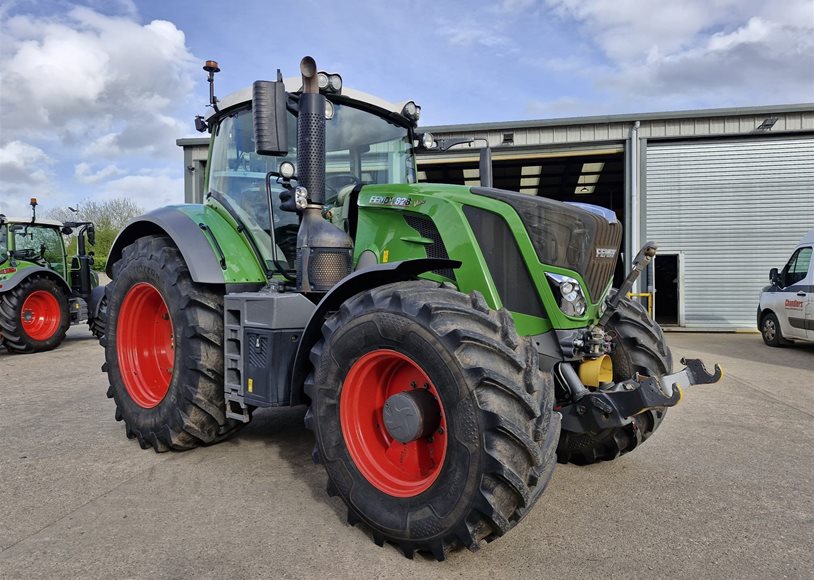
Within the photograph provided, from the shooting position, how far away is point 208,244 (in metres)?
3.97

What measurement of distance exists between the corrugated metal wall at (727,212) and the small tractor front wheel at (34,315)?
1229 centimetres

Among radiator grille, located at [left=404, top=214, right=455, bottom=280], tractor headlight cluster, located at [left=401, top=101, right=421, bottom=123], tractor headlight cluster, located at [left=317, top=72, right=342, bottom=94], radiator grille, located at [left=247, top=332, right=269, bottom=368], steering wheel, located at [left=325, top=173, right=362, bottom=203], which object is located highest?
tractor headlight cluster, located at [left=401, top=101, right=421, bottom=123]

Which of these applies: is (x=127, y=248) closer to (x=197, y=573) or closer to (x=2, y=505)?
(x=2, y=505)

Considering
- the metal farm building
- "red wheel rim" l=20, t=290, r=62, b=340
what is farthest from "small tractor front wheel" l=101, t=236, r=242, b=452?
the metal farm building

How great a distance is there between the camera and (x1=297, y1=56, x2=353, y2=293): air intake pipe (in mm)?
3352

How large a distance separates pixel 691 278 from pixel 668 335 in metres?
1.64

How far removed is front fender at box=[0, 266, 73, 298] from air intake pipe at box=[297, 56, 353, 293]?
823cm

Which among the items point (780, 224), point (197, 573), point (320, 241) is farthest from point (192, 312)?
point (780, 224)

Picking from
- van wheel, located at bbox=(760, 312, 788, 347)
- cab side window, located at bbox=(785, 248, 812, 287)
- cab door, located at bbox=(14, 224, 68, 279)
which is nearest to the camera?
cab side window, located at bbox=(785, 248, 812, 287)

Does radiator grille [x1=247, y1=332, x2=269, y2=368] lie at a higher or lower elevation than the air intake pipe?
lower

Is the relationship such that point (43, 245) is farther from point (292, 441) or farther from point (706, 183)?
point (706, 183)

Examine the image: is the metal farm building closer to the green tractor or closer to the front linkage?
the green tractor

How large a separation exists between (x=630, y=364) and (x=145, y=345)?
353 centimetres

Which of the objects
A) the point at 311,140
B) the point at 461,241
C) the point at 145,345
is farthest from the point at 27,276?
the point at 461,241
